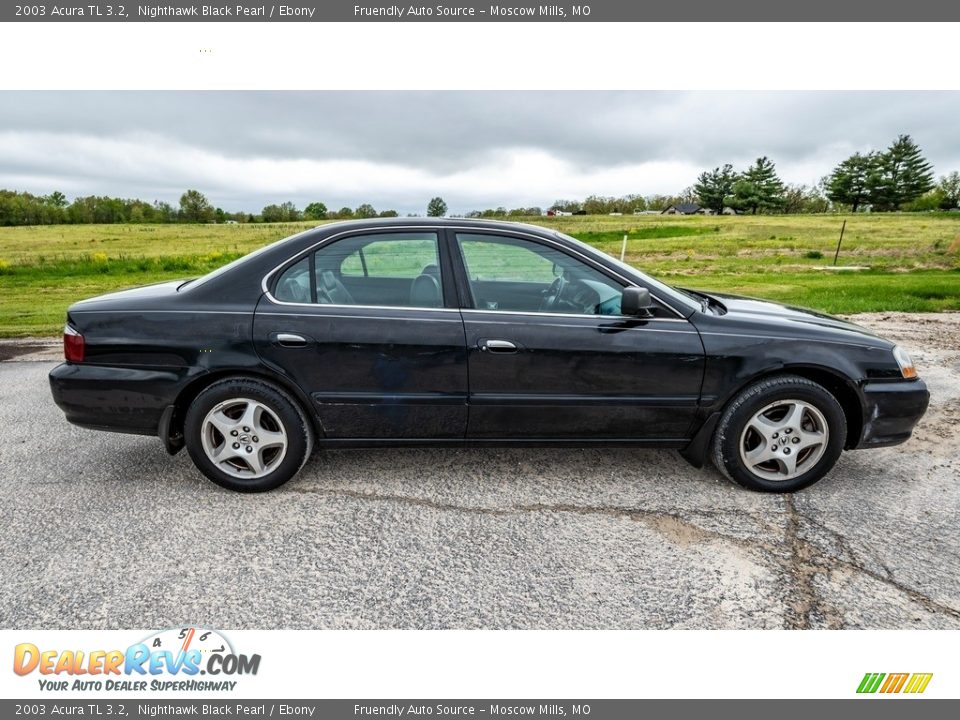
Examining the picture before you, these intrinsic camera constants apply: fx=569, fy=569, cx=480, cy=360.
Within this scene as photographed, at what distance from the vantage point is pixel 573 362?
312cm

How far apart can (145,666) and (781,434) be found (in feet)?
10.5

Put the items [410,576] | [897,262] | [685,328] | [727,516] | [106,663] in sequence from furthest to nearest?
[897,262], [685,328], [727,516], [410,576], [106,663]

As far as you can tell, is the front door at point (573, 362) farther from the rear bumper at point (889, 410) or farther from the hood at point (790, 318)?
the rear bumper at point (889, 410)

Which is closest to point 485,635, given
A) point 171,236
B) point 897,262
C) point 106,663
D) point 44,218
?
point 106,663

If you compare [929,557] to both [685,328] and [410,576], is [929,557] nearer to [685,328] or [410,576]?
→ [685,328]

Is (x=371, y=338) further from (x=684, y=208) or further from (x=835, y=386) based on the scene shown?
(x=684, y=208)

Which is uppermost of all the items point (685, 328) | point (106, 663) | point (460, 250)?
point (460, 250)

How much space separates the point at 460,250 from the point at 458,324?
0.46 metres

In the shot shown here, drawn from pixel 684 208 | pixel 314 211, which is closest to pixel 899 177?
pixel 684 208

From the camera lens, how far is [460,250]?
326cm

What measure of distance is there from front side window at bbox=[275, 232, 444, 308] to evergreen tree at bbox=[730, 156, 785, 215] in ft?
299

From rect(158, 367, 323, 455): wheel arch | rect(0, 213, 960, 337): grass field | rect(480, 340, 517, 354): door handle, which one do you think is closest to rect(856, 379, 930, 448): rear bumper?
rect(480, 340, 517, 354): door handle

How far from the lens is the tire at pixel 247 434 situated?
10.2 feet

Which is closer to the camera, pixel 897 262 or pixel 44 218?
pixel 897 262
